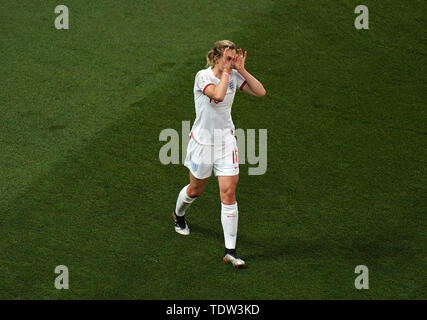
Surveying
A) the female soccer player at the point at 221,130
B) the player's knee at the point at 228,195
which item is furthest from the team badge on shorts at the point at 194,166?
the player's knee at the point at 228,195

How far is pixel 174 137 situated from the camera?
25.8 feet

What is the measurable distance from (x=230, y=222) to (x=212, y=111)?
960mm

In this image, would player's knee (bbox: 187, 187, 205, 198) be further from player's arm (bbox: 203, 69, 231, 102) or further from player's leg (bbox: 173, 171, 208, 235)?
player's arm (bbox: 203, 69, 231, 102)

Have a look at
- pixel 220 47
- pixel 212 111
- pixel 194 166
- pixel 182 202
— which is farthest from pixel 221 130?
pixel 182 202

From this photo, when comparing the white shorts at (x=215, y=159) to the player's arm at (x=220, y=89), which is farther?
the white shorts at (x=215, y=159)

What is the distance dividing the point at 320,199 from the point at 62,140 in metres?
2.86

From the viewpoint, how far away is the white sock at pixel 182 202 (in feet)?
20.9

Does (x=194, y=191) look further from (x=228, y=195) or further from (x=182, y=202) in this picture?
(x=228, y=195)

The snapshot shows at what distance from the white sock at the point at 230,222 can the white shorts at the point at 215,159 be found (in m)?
0.29

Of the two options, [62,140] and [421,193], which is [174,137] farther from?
[421,193]

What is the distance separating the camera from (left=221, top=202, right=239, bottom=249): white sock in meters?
6.02

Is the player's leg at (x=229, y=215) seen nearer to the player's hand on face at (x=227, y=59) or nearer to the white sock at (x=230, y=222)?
the white sock at (x=230, y=222)

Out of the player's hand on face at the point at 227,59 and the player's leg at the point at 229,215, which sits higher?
the player's hand on face at the point at 227,59

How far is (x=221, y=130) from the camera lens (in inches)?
236
